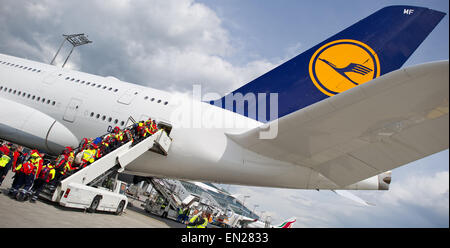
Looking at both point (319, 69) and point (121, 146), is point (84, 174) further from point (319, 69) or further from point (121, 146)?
point (319, 69)

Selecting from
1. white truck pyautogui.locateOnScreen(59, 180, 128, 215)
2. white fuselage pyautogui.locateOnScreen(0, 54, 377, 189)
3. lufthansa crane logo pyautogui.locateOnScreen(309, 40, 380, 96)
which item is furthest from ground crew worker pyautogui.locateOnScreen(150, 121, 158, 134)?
lufthansa crane logo pyautogui.locateOnScreen(309, 40, 380, 96)

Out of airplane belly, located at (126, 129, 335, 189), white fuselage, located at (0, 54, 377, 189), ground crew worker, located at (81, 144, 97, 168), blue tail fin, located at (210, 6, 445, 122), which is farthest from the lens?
white fuselage, located at (0, 54, 377, 189)

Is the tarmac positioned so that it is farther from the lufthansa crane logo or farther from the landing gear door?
the lufthansa crane logo

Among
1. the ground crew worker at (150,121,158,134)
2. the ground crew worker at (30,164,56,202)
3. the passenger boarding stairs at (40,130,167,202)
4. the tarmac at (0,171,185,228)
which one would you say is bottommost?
the tarmac at (0,171,185,228)

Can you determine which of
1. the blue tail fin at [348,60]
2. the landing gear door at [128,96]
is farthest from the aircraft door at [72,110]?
the blue tail fin at [348,60]

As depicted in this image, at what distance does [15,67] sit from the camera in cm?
1246

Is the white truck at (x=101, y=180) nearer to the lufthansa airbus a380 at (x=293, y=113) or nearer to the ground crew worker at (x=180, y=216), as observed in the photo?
the lufthansa airbus a380 at (x=293, y=113)

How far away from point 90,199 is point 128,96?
160 inches

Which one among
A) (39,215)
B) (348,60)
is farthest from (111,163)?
(348,60)

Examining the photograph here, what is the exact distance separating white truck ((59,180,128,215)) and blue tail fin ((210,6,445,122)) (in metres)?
4.83

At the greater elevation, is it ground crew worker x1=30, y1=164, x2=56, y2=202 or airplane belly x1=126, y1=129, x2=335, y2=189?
airplane belly x1=126, y1=129, x2=335, y2=189

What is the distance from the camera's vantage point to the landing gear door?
9.42m
